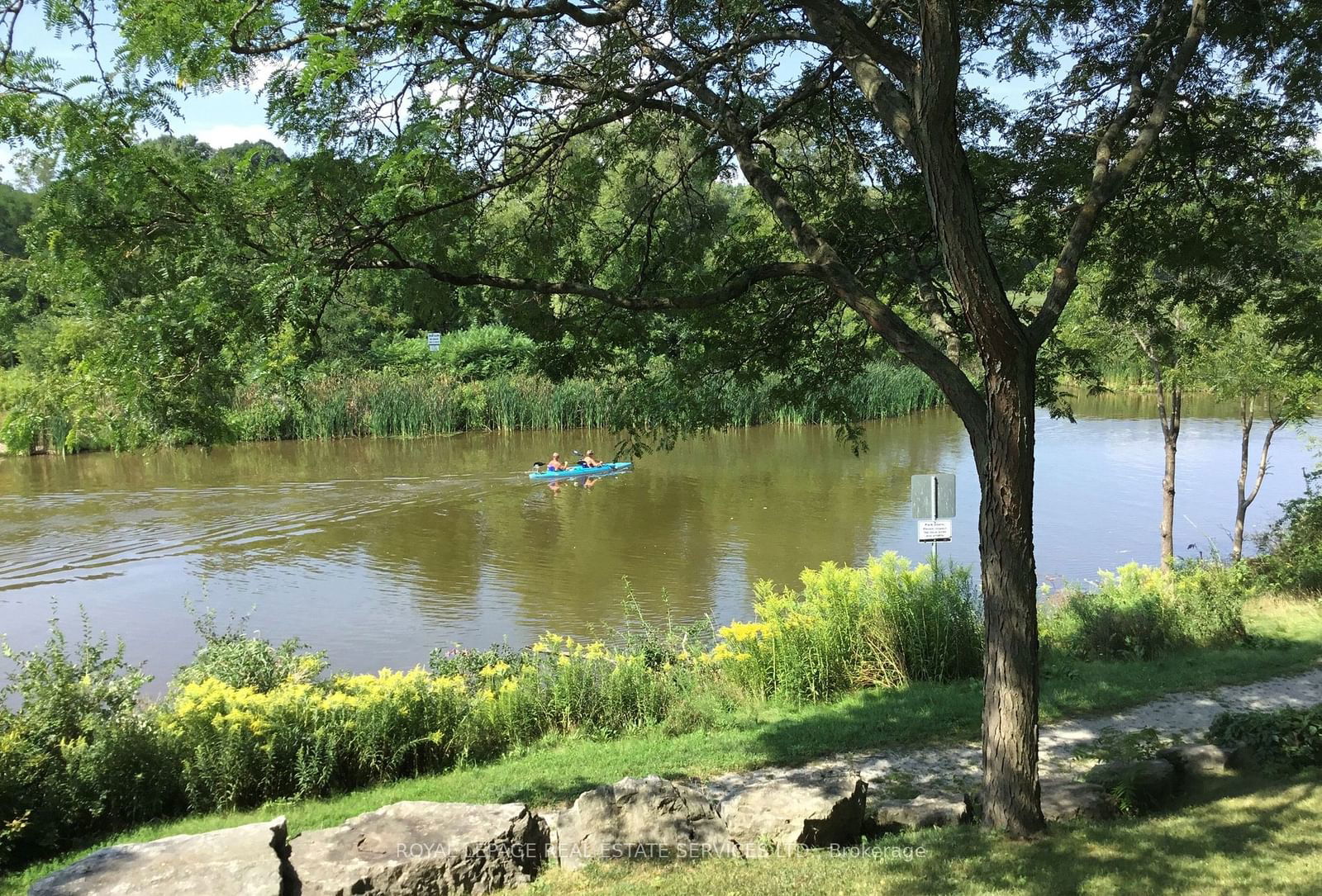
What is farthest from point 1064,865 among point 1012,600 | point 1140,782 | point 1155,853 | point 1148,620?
point 1148,620

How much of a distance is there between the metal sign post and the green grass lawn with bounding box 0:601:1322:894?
1.95 meters

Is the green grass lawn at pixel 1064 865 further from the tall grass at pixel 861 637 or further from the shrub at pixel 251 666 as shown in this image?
the shrub at pixel 251 666

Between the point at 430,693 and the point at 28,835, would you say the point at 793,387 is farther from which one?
the point at 28,835

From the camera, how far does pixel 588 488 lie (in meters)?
22.6

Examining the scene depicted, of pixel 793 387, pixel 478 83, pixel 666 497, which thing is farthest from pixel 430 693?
pixel 666 497

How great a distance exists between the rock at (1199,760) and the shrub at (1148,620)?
3743 millimetres

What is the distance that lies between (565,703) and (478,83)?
508 cm

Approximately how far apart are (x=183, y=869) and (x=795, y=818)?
291 cm

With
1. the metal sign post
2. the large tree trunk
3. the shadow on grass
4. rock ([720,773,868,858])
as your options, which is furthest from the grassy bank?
the shadow on grass

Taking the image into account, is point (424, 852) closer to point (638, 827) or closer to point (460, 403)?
point (638, 827)

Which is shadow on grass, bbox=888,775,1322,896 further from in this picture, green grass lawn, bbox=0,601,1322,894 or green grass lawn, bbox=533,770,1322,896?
green grass lawn, bbox=0,601,1322,894

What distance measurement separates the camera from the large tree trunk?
181 inches

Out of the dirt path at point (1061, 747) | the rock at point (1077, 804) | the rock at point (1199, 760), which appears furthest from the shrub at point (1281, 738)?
the rock at point (1077, 804)

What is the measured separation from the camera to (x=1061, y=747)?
22.0 feet
